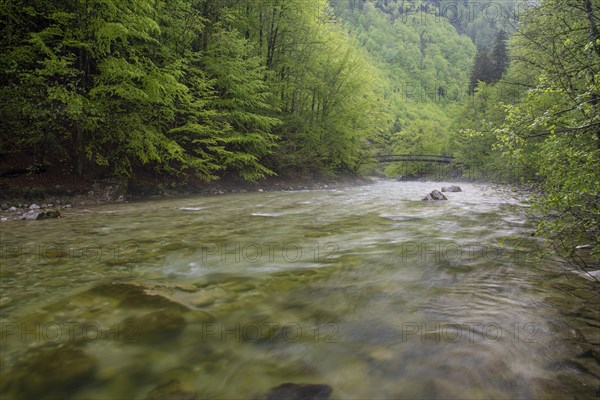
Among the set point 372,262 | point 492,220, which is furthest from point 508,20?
point 372,262

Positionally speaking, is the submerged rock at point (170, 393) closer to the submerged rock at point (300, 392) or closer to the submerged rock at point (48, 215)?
the submerged rock at point (300, 392)

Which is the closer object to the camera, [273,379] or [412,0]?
[273,379]

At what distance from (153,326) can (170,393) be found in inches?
35.7

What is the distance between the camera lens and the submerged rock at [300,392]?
193 cm

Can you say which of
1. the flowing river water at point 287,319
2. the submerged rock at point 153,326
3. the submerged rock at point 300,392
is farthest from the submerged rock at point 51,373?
the submerged rock at point 300,392

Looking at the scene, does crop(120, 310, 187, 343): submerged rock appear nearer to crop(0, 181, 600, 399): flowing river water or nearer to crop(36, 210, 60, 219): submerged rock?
crop(0, 181, 600, 399): flowing river water

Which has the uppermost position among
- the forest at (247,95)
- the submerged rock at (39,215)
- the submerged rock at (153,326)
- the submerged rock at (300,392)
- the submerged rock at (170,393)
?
the forest at (247,95)

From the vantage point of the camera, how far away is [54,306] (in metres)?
3.03

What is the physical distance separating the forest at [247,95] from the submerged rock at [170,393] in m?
3.68

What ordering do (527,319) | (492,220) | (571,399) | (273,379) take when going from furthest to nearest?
(492,220), (527,319), (273,379), (571,399)

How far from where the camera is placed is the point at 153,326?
2750 millimetres

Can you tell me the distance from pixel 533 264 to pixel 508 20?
20.8 ft

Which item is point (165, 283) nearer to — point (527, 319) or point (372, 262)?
point (372, 262)

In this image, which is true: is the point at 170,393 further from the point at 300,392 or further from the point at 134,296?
the point at 134,296
